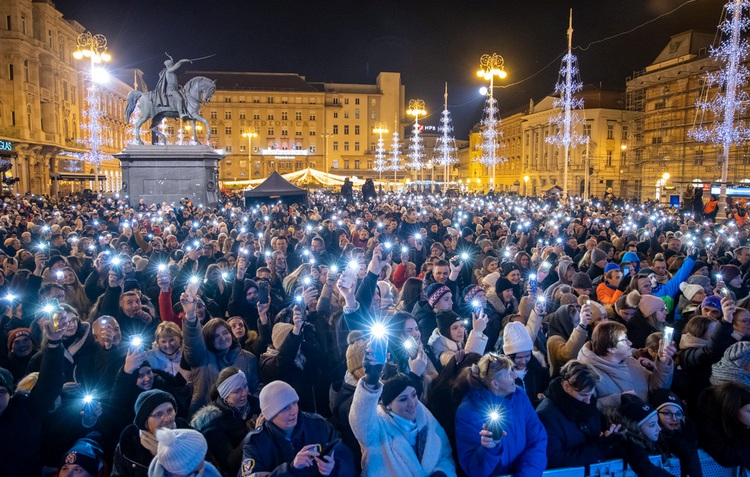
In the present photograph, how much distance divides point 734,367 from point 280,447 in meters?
3.47

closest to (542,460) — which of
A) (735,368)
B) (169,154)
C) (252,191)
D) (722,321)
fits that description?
(735,368)

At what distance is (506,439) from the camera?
364 centimetres

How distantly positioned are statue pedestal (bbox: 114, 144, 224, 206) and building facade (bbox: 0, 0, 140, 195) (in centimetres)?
1520

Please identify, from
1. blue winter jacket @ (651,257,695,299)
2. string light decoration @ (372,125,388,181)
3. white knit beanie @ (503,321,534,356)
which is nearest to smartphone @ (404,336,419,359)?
white knit beanie @ (503,321,534,356)

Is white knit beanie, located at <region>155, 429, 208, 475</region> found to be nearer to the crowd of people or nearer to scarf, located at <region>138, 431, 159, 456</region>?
the crowd of people

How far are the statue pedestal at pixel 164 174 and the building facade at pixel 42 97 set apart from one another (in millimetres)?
15197

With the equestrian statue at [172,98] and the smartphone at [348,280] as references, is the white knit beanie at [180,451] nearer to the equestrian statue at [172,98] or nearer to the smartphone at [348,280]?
the smartphone at [348,280]

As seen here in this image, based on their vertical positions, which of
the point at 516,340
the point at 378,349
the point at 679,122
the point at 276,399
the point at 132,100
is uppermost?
the point at 679,122

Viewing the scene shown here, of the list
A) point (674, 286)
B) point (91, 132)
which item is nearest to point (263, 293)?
point (674, 286)

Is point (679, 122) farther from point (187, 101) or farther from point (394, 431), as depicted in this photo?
point (394, 431)

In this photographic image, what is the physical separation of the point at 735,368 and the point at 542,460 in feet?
6.20

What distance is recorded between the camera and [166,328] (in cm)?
522

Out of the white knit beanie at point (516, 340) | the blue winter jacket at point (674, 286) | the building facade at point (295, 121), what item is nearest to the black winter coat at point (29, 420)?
the white knit beanie at point (516, 340)

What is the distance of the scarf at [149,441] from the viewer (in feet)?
Result: 11.4
